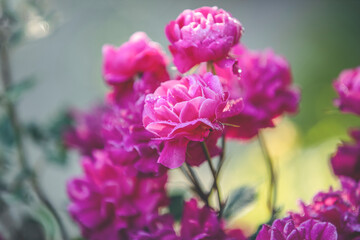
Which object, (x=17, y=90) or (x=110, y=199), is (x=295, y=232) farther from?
(x=17, y=90)

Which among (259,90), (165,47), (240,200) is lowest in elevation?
(240,200)

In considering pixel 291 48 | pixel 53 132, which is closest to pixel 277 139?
pixel 53 132

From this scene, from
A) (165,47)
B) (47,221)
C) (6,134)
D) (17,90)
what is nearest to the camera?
(47,221)

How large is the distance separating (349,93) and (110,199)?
1.02ft

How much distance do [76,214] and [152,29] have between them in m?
1.92

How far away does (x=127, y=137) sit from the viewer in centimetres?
42

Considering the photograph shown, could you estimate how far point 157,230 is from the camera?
0.44 m

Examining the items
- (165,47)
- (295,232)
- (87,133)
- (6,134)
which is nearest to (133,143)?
(295,232)

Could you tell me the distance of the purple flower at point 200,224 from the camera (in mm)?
402

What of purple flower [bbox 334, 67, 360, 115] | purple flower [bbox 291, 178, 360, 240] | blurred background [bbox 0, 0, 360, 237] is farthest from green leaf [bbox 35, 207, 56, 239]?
blurred background [bbox 0, 0, 360, 237]

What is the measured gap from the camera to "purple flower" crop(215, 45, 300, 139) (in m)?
0.50

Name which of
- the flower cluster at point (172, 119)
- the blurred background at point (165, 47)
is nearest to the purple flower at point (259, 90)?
the flower cluster at point (172, 119)

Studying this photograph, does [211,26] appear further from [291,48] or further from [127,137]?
[291,48]

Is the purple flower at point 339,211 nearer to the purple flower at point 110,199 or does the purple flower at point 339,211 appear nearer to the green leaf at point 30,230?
the purple flower at point 110,199
